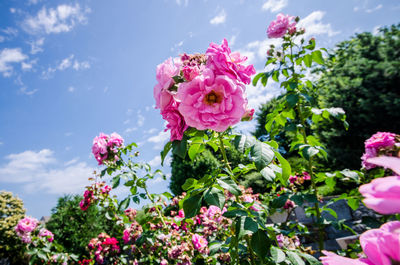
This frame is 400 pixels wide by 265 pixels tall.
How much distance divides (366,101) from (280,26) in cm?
784

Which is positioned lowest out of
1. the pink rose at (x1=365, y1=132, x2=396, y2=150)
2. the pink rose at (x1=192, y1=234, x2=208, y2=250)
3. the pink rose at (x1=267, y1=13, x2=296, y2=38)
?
the pink rose at (x1=192, y1=234, x2=208, y2=250)

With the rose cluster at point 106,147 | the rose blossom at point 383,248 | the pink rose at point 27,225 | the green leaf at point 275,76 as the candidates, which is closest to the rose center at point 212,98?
the rose blossom at point 383,248

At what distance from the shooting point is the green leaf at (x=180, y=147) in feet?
2.96

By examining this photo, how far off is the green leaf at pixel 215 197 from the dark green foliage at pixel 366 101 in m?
7.33

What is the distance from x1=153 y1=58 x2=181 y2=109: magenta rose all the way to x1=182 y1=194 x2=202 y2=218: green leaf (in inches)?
17.1

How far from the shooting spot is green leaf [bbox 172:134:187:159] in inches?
35.5

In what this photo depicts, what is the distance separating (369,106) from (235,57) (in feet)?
30.1

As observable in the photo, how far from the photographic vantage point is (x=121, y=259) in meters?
3.40

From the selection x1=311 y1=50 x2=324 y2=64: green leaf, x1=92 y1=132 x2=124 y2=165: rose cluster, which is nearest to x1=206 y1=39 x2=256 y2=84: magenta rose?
x1=311 y1=50 x2=324 y2=64: green leaf

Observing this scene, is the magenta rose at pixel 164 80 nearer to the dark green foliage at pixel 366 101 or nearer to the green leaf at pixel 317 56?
the green leaf at pixel 317 56

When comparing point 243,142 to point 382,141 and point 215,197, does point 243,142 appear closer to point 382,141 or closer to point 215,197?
point 215,197

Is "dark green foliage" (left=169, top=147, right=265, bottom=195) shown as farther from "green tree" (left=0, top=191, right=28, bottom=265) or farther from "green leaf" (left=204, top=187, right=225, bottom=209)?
"green leaf" (left=204, top=187, right=225, bottom=209)

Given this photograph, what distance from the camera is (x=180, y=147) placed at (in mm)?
921

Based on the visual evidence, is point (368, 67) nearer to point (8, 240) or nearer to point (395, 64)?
point (395, 64)
